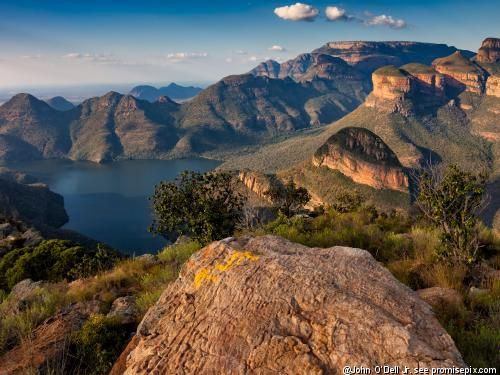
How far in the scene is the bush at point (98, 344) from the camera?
6.50 metres

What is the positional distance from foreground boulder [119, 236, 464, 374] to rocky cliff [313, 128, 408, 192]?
142918 millimetres

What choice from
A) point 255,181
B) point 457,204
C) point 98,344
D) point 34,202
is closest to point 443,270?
point 457,204

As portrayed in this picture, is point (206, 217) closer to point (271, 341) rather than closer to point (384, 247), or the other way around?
point (384, 247)

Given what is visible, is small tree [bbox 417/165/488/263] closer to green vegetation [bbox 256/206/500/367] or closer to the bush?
green vegetation [bbox 256/206/500/367]

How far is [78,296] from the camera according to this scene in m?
10.5

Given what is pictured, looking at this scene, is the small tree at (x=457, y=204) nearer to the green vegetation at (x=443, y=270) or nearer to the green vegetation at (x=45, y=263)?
the green vegetation at (x=443, y=270)

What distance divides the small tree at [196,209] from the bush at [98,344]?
21.1ft

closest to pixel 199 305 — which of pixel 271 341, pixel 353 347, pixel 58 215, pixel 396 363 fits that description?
pixel 271 341

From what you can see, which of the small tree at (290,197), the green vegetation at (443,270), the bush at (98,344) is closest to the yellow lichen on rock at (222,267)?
the bush at (98,344)

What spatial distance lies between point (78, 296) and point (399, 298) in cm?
877

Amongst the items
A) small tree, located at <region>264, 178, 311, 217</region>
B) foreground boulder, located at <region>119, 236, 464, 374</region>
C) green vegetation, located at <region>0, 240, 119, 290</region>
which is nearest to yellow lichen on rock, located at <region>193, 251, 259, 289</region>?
foreground boulder, located at <region>119, 236, 464, 374</region>

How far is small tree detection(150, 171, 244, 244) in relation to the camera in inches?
558

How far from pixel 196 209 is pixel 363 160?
450 ft

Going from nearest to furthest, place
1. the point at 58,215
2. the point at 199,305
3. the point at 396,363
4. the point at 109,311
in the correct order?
the point at 396,363 → the point at 199,305 → the point at 109,311 → the point at 58,215
